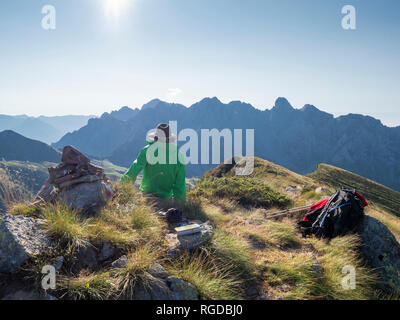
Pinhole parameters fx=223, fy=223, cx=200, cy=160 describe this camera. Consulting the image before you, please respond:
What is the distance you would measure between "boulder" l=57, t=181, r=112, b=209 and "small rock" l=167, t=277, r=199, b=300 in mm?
3128

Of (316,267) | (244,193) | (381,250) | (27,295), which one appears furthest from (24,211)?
(244,193)

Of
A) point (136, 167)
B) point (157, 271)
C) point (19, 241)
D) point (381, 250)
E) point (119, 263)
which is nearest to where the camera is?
point (19, 241)

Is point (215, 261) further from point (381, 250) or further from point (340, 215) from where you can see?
point (381, 250)

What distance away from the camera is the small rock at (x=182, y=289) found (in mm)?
3848

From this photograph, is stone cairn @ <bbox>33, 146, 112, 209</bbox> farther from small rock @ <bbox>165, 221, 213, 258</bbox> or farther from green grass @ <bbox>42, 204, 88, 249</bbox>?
small rock @ <bbox>165, 221, 213, 258</bbox>

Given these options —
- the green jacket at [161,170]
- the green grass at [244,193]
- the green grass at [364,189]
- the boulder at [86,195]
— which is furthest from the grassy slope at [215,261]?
the green grass at [364,189]

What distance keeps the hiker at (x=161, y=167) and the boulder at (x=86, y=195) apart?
1.25 metres

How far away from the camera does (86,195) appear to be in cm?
595

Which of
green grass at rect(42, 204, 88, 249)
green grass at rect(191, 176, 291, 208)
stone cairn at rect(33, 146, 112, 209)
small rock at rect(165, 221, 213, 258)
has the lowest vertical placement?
green grass at rect(191, 176, 291, 208)

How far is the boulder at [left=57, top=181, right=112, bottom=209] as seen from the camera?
18.8 ft

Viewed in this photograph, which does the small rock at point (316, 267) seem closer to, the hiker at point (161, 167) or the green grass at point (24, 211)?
the hiker at point (161, 167)

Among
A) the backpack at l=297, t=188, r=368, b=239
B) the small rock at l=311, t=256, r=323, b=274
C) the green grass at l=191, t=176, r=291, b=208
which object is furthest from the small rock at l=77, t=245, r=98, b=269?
the green grass at l=191, t=176, r=291, b=208

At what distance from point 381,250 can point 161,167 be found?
6.67 m
